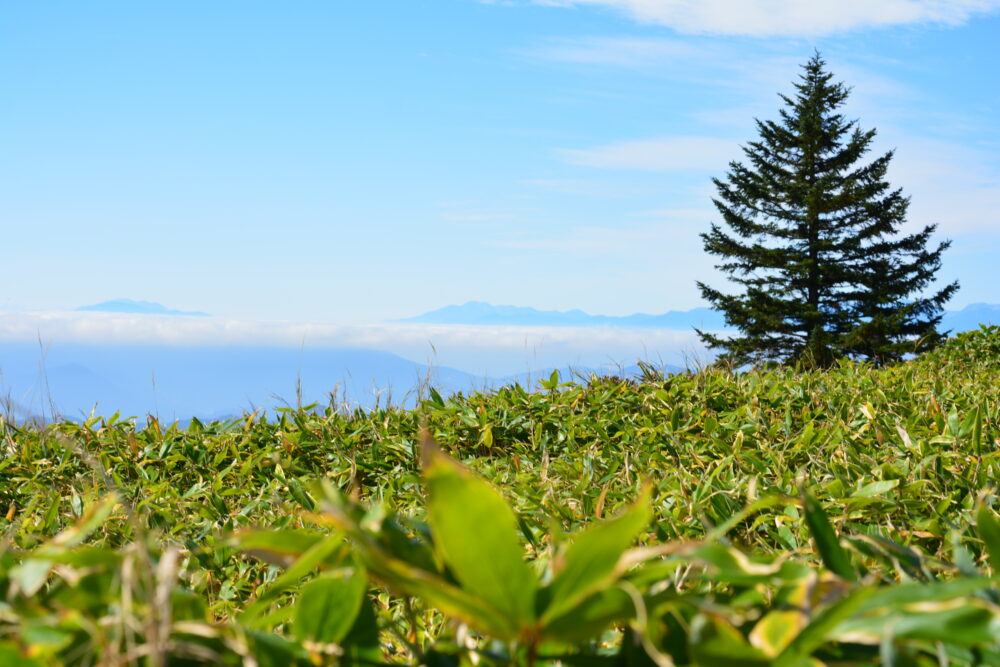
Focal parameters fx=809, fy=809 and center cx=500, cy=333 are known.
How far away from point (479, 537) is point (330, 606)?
23 centimetres

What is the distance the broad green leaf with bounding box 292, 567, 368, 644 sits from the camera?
2.88ft

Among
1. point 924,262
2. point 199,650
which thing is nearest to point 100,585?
point 199,650

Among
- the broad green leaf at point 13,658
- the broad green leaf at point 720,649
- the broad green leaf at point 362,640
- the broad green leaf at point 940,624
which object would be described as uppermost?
the broad green leaf at point 940,624

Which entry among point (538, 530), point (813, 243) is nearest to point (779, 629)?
point (538, 530)

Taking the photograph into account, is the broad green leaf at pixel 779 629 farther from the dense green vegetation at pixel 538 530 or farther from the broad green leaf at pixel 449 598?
the broad green leaf at pixel 449 598

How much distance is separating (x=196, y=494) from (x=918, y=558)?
3.08m

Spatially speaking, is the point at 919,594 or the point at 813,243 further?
the point at 813,243

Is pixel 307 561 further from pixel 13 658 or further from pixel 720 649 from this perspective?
pixel 720 649

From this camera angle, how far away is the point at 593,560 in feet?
2.56

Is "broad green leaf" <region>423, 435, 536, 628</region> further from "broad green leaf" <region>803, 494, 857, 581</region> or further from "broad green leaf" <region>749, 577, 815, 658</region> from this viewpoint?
"broad green leaf" <region>803, 494, 857, 581</region>

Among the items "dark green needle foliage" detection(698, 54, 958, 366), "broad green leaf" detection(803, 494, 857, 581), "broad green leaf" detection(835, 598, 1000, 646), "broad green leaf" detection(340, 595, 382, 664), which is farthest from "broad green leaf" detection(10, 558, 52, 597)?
"dark green needle foliage" detection(698, 54, 958, 366)

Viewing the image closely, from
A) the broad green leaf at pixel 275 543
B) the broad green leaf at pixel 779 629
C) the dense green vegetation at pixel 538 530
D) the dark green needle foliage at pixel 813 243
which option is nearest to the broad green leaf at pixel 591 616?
the dense green vegetation at pixel 538 530

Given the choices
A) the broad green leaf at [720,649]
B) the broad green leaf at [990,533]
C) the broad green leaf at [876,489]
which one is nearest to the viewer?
the broad green leaf at [720,649]

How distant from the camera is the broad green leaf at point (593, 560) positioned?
76cm
